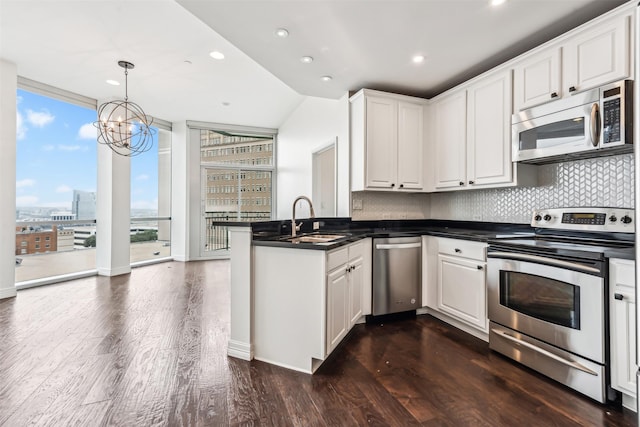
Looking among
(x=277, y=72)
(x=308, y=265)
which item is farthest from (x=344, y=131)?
(x=308, y=265)

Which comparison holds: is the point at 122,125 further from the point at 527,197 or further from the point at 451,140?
the point at 527,197

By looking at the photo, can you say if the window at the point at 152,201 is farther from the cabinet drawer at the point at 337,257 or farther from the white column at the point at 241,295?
the cabinet drawer at the point at 337,257

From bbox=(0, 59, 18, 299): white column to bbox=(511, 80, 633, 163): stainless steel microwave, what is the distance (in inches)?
217

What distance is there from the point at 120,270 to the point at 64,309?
1.84 metres

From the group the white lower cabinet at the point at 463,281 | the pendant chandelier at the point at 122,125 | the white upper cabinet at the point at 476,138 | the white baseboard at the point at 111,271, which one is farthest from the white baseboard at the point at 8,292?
the white upper cabinet at the point at 476,138

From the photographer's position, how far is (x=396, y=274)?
2.99 meters

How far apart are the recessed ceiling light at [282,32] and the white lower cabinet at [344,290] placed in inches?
68.3

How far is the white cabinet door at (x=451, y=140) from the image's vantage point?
312 cm

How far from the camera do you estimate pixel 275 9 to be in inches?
82.8

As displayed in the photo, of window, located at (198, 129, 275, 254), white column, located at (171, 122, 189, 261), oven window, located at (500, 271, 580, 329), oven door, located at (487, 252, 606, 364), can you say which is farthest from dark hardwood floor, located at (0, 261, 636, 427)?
window, located at (198, 129, 275, 254)

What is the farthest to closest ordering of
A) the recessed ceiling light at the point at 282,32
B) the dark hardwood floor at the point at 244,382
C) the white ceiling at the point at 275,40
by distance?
1. the recessed ceiling light at the point at 282,32
2. the white ceiling at the point at 275,40
3. the dark hardwood floor at the point at 244,382

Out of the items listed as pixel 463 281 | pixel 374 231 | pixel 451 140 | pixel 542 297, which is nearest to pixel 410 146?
pixel 451 140

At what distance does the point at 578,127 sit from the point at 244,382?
284cm

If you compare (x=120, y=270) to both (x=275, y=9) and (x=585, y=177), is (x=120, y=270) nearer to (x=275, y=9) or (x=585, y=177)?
(x=275, y=9)
